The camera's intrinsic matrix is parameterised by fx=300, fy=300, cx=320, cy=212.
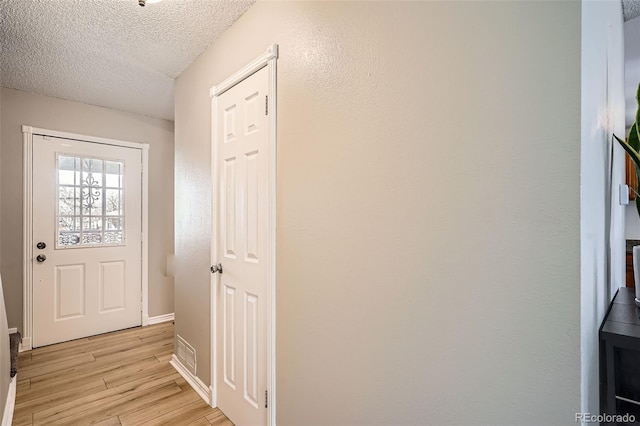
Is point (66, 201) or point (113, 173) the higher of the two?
point (113, 173)

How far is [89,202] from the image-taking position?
3186 millimetres

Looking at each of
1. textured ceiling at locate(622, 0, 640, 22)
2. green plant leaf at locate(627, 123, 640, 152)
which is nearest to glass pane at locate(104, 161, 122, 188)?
green plant leaf at locate(627, 123, 640, 152)

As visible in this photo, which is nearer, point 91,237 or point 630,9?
point 630,9

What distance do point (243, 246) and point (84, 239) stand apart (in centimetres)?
246

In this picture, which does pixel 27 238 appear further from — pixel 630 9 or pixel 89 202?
pixel 630 9

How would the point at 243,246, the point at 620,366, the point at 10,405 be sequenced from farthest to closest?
the point at 10,405 → the point at 243,246 → the point at 620,366

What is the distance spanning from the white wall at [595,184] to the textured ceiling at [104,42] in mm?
1674

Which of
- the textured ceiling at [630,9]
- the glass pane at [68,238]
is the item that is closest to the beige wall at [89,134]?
the glass pane at [68,238]

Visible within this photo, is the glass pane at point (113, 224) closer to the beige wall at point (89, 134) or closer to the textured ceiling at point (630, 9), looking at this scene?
the beige wall at point (89, 134)

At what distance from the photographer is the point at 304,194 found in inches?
54.2

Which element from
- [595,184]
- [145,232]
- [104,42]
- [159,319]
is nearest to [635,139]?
[595,184]

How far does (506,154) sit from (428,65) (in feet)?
1.23

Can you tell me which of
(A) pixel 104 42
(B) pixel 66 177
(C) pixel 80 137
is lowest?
(B) pixel 66 177

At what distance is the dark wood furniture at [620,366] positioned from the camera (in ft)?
2.43
